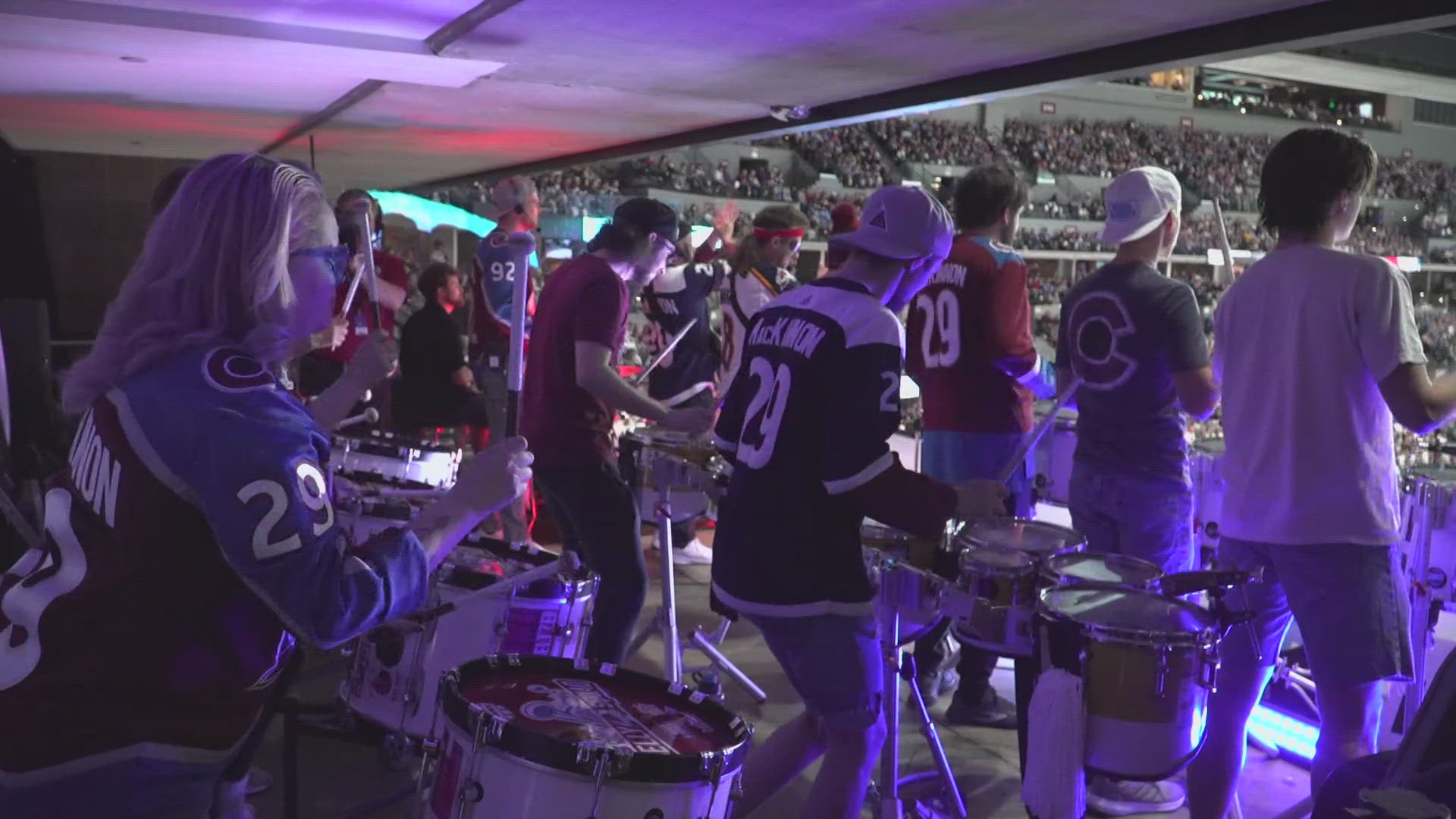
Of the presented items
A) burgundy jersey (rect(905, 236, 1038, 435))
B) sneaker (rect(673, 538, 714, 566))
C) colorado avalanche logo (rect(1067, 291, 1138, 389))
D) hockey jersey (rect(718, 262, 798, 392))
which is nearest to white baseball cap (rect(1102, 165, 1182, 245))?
colorado avalanche logo (rect(1067, 291, 1138, 389))

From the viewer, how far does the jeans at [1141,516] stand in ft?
10.2

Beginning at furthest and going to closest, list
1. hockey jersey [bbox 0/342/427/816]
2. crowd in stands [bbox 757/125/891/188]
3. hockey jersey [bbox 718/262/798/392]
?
crowd in stands [bbox 757/125/891/188]
hockey jersey [bbox 718/262/798/392]
hockey jersey [bbox 0/342/427/816]

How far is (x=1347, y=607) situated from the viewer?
94.4 inches

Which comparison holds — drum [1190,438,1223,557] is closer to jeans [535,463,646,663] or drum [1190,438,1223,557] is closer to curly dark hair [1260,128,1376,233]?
curly dark hair [1260,128,1376,233]

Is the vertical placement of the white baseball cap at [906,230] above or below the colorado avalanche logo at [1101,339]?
above

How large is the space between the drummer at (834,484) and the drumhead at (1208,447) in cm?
190

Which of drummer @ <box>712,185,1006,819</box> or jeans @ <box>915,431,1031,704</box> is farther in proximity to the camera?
jeans @ <box>915,431,1031,704</box>

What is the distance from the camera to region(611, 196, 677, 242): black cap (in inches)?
140

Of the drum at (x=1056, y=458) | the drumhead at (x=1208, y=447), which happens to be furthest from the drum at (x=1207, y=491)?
the drum at (x=1056, y=458)

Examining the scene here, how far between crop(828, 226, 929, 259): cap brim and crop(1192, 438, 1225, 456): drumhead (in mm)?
2036

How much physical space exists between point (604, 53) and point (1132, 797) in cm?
263

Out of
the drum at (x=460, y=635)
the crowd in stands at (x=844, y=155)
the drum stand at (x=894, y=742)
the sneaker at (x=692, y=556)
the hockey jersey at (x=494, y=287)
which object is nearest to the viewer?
the drum stand at (x=894, y=742)

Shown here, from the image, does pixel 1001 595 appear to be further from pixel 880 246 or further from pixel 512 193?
pixel 512 193

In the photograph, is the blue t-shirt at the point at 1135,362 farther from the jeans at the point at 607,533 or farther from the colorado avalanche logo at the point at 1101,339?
the jeans at the point at 607,533
